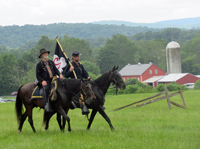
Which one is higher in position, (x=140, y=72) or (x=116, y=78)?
(x=116, y=78)

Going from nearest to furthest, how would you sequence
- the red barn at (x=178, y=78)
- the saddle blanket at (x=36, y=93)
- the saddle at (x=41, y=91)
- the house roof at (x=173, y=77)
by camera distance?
the saddle at (x=41, y=91) < the saddle blanket at (x=36, y=93) < the red barn at (x=178, y=78) < the house roof at (x=173, y=77)

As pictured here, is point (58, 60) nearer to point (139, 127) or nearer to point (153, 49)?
point (139, 127)

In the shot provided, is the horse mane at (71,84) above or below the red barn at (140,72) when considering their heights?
above

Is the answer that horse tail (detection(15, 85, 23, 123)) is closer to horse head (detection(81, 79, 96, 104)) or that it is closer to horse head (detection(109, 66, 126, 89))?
horse head (detection(81, 79, 96, 104))

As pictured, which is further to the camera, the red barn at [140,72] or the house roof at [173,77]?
the red barn at [140,72]

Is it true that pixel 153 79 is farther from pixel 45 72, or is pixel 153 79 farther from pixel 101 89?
pixel 45 72

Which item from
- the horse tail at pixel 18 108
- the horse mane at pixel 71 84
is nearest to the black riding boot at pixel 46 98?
the horse mane at pixel 71 84

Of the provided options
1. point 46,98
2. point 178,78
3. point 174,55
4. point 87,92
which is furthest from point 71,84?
point 174,55

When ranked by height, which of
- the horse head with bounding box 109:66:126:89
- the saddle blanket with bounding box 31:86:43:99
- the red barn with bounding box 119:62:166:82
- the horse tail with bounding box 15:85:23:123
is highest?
the horse head with bounding box 109:66:126:89

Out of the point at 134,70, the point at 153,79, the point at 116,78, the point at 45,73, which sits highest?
the point at 45,73

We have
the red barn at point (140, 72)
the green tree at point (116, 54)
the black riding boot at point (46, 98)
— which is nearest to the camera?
the black riding boot at point (46, 98)

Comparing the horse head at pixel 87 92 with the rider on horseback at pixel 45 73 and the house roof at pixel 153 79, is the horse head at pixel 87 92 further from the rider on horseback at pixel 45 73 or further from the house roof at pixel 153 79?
the house roof at pixel 153 79

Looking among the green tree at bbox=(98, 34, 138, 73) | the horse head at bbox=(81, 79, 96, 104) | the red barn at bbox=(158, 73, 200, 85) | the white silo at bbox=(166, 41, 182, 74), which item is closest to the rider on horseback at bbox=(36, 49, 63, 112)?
the horse head at bbox=(81, 79, 96, 104)

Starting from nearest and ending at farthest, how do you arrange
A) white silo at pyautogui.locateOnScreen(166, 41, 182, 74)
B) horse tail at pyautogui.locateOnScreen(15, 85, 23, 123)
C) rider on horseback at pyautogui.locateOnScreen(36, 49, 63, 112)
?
1. rider on horseback at pyautogui.locateOnScreen(36, 49, 63, 112)
2. horse tail at pyautogui.locateOnScreen(15, 85, 23, 123)
3. white silo at pyautogui.locateOnScreen(166, 41, 182, 74)
